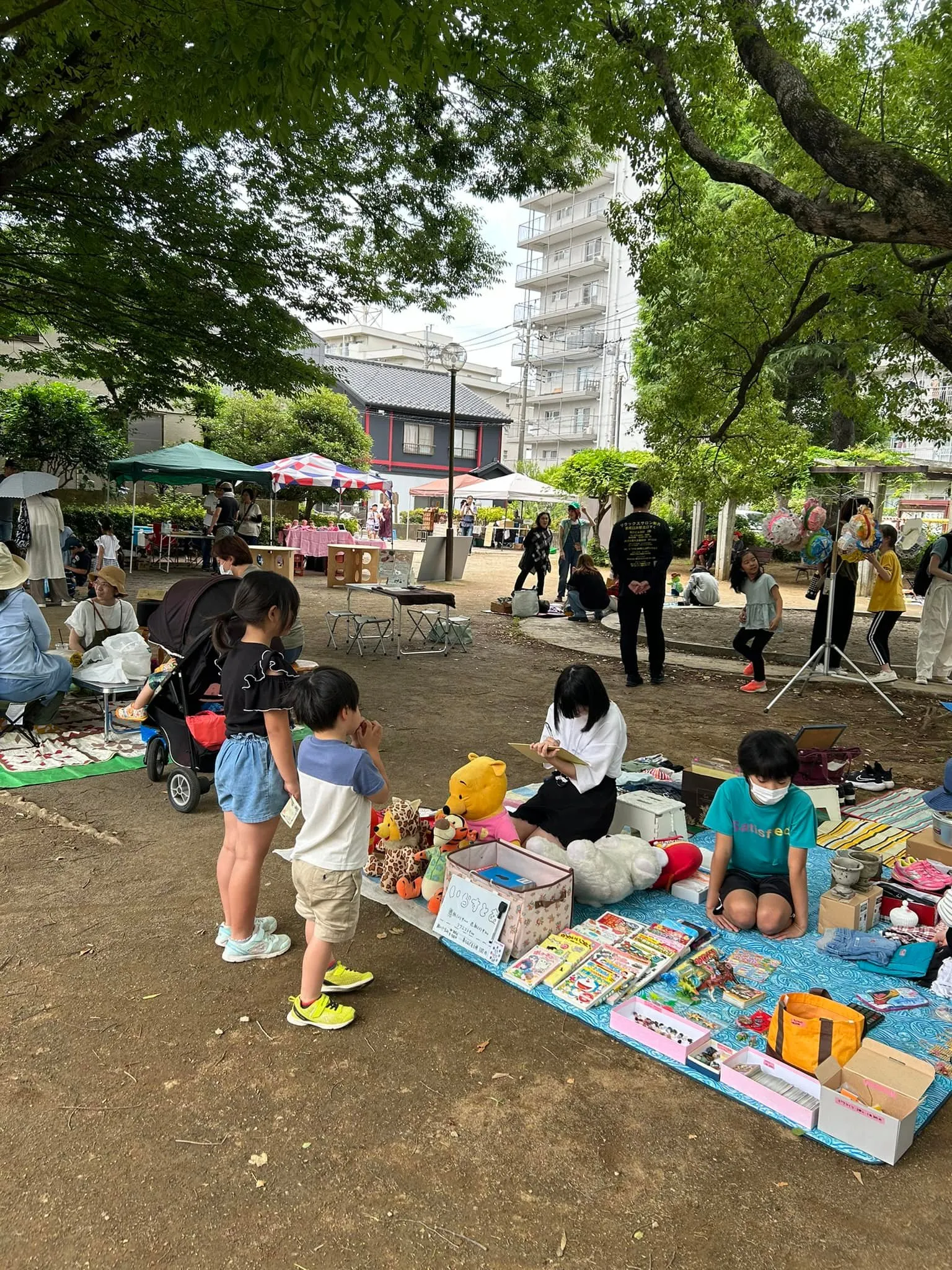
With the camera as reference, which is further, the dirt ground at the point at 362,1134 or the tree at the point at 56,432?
the tree at the point at 56,432

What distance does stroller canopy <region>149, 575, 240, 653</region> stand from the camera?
15.7ft

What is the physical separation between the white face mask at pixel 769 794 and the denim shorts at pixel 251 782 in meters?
1.93

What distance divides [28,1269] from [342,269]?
1023cm

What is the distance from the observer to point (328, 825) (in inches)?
111

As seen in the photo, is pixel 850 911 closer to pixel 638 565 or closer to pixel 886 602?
pixel 638 565

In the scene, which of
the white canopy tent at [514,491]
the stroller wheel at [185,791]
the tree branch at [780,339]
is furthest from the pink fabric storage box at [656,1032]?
the white canopy tent at [514,491]

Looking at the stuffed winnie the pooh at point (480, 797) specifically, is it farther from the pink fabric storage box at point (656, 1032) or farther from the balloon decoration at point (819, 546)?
the balloon decoration at point (819, 546)

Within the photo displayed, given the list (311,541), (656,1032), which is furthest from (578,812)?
(311,541)

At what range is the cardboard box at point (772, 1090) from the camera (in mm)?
2471

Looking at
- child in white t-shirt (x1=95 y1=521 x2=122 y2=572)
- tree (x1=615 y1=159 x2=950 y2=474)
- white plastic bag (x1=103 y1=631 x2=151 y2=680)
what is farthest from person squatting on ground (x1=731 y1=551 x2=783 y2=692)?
child in white t-shirt (x1=95 y1=521 x2=122 y2=572)

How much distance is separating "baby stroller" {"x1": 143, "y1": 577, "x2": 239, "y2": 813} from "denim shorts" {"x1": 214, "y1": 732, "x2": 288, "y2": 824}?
143 centimetres

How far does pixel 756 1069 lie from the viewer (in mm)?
2666

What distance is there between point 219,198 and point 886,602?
27.5 feet

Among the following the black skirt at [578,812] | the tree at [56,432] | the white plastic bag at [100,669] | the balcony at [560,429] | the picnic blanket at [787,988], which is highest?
the balcony at [560,429]
